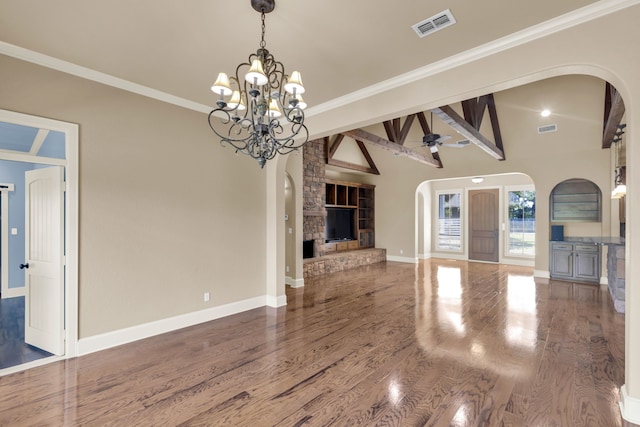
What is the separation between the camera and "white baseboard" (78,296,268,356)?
3.34m

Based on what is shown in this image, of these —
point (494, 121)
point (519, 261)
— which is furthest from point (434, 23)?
point (519, 261)

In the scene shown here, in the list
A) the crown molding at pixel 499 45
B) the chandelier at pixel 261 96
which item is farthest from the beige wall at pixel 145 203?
the crown molding at pixel 499 45

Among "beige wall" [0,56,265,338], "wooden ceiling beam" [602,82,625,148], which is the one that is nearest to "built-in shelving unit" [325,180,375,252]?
"beige wall" [0,56,265,338]

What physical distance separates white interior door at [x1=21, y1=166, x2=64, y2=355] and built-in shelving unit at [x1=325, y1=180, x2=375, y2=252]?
6446mm

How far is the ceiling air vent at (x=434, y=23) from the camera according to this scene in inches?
94.8

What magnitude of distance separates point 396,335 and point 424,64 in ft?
10.0

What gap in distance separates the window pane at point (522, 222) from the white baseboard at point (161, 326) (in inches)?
309

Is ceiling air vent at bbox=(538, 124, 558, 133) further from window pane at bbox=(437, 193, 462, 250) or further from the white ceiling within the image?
the white ceiling

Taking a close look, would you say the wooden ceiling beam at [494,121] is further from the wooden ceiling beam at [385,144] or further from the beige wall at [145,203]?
the beige wall at [145,203]

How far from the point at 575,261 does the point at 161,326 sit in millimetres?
8146

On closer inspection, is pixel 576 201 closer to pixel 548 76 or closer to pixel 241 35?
pixel 548 76

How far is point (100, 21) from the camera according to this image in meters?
2.46

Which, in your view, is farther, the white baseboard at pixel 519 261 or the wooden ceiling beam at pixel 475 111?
the white baseboard at pixel 519 261

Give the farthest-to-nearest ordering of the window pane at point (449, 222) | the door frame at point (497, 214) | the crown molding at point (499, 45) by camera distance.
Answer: the window pane at point (449, 222) < the door frame at point (497, 214) < the crown molding at point (499, 45)
